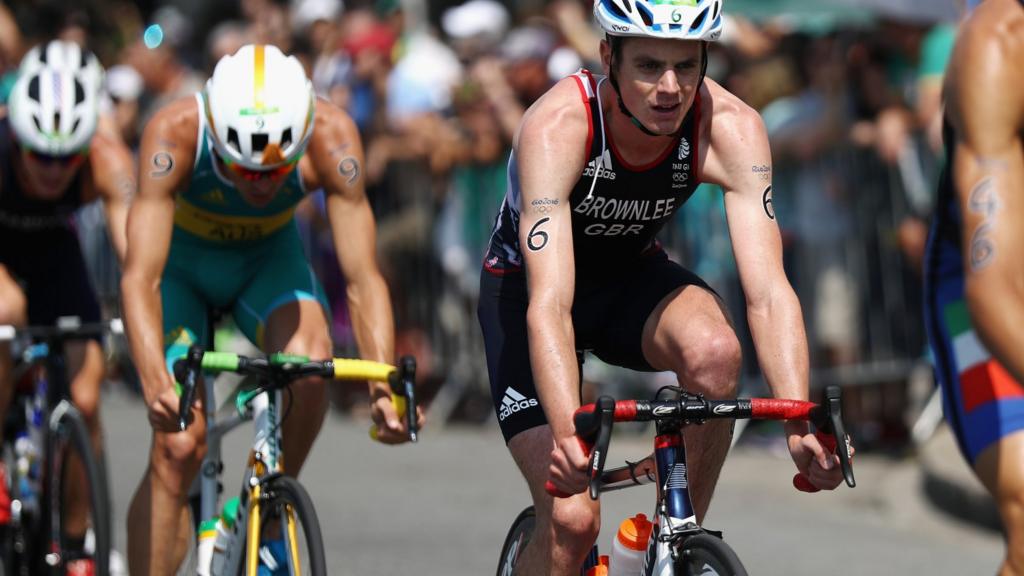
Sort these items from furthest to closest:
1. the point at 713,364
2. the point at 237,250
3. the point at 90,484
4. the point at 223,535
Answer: the point at 90,484 → the point at 237,250 → the point at 223,535 → the point at 713,364

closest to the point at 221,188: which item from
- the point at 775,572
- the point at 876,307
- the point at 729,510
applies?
the point at 775,572

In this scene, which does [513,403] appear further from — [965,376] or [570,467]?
[965,376]

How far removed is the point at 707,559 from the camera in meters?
4.50

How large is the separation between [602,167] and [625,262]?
1.74 feet

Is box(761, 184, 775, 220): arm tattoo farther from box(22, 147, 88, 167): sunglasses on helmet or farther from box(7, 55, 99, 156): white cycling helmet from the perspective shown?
box(22, 147, 88, 167): sunglasses on helmet

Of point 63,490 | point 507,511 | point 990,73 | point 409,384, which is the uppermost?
point 990,73

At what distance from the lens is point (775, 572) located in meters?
8.48

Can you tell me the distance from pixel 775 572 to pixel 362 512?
2846mm

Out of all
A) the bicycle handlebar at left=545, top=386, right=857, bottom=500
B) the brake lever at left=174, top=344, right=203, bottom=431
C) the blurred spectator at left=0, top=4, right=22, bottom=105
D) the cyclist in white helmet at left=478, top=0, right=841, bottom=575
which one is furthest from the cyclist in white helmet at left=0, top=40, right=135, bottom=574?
the blurred spectator at left=0, top=4, right=22, bottom=105

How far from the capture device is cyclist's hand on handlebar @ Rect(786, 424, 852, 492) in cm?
467

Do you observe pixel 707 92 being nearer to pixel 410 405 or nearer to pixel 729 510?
pixel 410 405

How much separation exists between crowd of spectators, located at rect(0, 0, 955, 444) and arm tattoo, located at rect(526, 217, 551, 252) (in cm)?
572

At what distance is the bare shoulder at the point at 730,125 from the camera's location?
5.35 meters

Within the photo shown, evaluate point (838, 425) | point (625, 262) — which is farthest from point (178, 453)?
point (838, 425)
